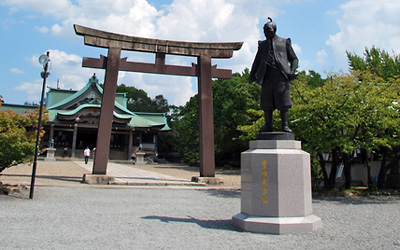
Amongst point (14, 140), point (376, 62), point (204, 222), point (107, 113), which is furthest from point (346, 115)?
point (376, 62)

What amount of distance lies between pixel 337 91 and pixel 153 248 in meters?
7.60

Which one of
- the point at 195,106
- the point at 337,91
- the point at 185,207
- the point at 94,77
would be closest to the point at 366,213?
the point at 337,91

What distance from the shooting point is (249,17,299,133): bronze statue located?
5.67m

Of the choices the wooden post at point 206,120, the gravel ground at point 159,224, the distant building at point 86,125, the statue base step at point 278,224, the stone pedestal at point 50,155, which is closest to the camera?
the gravel ground at point 159,224

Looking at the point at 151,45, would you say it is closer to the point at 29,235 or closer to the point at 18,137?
the point at 18,137

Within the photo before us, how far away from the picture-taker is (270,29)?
5684 mm

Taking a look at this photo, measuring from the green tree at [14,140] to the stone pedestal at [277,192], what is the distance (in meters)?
6.11

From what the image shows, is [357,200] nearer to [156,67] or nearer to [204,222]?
[204,222]

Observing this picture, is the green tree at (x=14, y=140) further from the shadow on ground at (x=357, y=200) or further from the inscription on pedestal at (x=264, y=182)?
the shadow on ground at (x=357, y=200)

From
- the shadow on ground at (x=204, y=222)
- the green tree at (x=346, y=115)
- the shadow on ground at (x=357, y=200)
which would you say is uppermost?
the green tree at (x=346, y=115)

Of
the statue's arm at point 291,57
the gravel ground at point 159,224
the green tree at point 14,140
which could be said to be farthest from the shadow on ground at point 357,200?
the green tree at point 14,140

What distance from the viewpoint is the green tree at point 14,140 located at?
25.2 feet

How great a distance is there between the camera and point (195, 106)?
93.4 ft

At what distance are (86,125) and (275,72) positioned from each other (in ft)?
92.9
